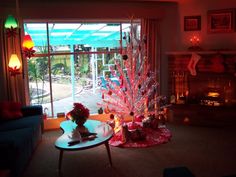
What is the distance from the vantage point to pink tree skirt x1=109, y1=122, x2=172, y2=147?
5265mm

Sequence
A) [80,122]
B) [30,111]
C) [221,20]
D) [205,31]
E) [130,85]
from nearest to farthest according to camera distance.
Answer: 1. [80,122]
2. [30,111]
3. [130,85]
4. [221,20]
5. [205,31]

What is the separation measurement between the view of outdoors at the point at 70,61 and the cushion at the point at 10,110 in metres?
1.04

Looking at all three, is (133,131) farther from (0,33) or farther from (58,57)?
(0,33)

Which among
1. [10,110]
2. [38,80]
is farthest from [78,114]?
[38,80]

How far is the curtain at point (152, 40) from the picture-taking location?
21.8ft

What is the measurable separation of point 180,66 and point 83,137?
331 cm

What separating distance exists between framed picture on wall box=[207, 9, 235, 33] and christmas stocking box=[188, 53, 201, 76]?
658 mm

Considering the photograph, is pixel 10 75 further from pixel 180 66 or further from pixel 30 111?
pixel 180 66

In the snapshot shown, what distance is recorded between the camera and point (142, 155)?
15.8 feet

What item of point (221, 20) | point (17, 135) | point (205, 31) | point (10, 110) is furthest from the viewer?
point (205, 31)

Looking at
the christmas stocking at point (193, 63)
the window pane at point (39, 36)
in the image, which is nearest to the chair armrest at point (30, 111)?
the window pane at point (39, 36)

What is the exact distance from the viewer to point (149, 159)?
464 cm

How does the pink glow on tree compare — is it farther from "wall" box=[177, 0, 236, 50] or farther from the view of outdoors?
"wall" box=[177, 0, 236, 50]

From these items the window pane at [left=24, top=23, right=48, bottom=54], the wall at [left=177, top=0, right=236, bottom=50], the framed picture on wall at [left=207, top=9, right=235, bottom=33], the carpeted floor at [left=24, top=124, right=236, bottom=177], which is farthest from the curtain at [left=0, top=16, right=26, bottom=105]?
the framed picture on wall at [left=207, top=9, right=235, bottom=33]
